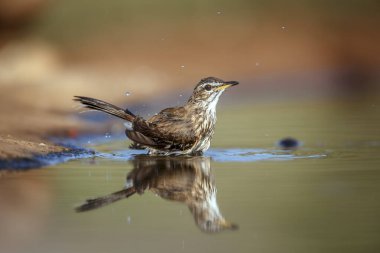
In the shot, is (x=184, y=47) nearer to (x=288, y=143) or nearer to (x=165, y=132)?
(x=288, y=143)

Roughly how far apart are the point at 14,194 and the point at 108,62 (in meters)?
11.7

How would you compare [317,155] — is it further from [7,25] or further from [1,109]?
[7,25]

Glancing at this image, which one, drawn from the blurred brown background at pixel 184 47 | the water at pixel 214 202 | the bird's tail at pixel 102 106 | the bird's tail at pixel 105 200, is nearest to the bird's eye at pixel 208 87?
the water at pixel 214 202

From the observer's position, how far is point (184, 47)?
21.0 meters

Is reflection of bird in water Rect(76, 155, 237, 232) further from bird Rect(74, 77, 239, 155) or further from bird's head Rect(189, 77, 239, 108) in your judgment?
bird's head Rect(189, 77, 239, 108)

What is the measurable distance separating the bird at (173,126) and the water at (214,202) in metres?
0.24

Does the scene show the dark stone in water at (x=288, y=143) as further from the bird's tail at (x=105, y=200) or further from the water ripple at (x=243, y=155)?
the bird's tail at (x=105, y=200)

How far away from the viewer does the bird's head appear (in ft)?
37.9

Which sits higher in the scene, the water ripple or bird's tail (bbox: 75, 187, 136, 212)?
the water ripple

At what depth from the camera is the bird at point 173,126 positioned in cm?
1083

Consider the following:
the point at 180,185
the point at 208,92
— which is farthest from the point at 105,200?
the point at 208,92

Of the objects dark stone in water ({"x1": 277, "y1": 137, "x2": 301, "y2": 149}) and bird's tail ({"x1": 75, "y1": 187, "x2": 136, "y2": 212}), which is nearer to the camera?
bird's tail ({"x1": 75, "y1": 187, "x2": 136, "y2": 212})

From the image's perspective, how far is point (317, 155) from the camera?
11.0 meters

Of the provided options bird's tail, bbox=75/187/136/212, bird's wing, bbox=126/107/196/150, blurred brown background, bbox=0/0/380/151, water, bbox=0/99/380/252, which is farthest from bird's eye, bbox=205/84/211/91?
blurred brown background, bbox=0/0/380/151
